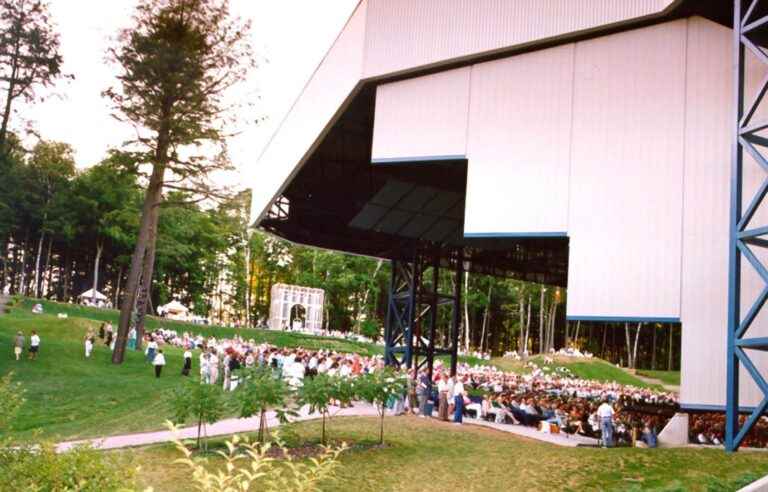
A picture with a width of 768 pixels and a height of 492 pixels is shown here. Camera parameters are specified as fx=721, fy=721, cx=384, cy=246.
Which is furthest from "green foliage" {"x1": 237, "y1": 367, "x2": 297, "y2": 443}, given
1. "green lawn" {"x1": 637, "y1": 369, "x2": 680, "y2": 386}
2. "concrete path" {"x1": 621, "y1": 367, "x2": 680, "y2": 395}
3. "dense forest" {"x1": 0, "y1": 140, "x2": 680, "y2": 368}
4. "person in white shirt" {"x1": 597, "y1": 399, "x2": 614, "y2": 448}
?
"green lawn" {"x1": 637, "y1": 369, "x2": 680, "y2": 386}

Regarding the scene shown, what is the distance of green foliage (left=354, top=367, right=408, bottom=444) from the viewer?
553 inches

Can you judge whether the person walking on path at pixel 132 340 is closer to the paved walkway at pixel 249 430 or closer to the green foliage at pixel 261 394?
the paved walkway at pixel 249 430

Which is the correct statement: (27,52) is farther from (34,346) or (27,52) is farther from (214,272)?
(214,272)

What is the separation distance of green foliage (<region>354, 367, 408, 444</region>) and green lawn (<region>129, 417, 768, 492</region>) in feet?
3.27

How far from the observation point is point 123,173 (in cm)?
2677

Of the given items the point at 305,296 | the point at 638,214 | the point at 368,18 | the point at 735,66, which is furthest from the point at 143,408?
the point at 305,296

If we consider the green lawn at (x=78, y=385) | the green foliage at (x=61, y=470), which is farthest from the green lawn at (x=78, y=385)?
the green foliage at (x=61, y=470)

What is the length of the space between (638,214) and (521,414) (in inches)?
330

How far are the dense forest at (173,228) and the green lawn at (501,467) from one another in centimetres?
1512

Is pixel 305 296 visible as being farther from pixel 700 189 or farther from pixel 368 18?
pixel 700 189

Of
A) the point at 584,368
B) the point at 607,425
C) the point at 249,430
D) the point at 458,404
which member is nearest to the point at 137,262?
the point at 249,430

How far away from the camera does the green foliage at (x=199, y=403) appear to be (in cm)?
1289

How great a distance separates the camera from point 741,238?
40.0ft

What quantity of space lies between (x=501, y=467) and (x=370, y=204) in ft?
38.5
